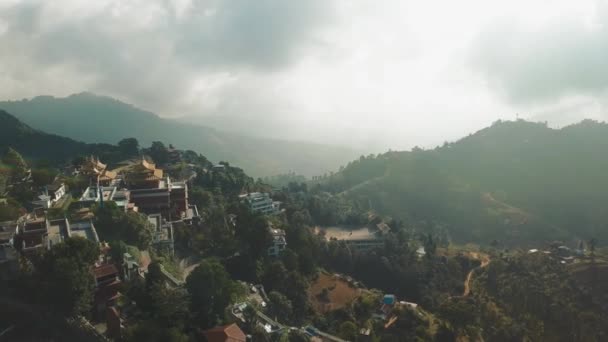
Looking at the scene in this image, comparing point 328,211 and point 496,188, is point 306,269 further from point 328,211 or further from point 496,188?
point 496,188

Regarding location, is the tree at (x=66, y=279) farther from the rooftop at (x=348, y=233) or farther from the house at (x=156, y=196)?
the rooftop at (x=348, y=233)

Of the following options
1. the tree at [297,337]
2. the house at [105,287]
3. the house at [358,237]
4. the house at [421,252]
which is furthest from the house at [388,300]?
the house at [105,287]

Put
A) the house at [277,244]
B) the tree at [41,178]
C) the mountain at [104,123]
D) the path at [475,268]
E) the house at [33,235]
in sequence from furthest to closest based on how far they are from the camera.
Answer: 1. the mountain at [104,123]
2. the path at [475,268]
3. the house at [277,244]
4. the tree at [41,178]
5. the house at [33,235]

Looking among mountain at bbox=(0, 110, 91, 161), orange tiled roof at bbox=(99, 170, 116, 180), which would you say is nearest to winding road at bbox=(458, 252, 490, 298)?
orange tiled roof at bbox=(99, 170, 116, 180)

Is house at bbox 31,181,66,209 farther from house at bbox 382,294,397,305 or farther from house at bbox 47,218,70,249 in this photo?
house at bbox 382,294,397,305

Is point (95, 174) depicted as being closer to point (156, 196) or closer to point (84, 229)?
point (156, 196)
